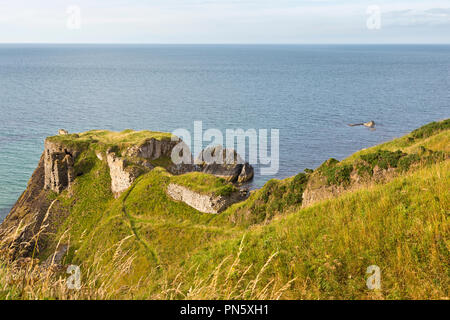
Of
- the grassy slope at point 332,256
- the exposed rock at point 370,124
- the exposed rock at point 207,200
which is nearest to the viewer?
the grassy slope at point 332,256

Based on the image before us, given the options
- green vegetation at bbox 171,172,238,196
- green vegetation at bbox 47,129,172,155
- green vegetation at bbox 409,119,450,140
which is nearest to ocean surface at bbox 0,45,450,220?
green vegetation at bbox 47,129,172,155

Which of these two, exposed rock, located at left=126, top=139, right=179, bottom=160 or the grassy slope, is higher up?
the grassy slope

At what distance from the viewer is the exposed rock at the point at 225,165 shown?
63688mm

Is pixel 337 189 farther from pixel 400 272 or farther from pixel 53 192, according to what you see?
pixel 53 192

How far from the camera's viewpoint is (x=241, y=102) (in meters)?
134

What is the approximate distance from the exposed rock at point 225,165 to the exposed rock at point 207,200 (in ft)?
83.5

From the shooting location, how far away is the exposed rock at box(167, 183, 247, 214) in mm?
34625

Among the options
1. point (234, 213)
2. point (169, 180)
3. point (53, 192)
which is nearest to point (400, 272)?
point (234, 213)

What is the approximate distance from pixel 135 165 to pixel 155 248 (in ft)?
55.4

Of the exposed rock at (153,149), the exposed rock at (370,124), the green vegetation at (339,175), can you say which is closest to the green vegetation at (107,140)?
the exposed rock at (153,149)

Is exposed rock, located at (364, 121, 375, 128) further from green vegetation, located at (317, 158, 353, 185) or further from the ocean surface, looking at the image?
green vegetation, located at (317, 158, 353, 185)

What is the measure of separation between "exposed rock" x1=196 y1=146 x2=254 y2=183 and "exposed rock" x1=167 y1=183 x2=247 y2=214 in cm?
2545

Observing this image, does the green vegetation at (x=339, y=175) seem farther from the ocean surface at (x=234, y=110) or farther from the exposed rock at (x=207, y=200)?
the ocean surface at (x=234, y=110)

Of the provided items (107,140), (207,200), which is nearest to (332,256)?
(207,200)
